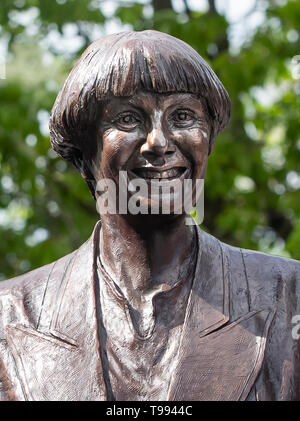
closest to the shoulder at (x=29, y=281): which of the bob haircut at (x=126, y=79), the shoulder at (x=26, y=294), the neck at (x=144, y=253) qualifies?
the shoulder at (x=26, y=294)

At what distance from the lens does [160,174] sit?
10.9ft

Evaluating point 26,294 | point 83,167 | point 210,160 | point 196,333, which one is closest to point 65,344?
point 26,294

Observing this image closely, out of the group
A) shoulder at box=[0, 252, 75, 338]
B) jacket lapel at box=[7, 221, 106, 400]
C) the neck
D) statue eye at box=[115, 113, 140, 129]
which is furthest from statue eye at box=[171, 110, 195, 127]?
shoulder at box=[0, 252, 75, 338]

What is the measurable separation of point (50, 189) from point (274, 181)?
6.77 ft

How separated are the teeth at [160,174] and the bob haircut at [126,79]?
22cm

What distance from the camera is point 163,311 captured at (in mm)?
3447

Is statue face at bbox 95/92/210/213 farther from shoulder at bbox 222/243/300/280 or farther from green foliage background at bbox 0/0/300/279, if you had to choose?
green foliage background at bbox 0/0/300/279

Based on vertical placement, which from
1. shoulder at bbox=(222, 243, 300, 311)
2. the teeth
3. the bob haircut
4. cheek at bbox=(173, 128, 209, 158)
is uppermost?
the bob haircut

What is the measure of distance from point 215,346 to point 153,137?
71cm

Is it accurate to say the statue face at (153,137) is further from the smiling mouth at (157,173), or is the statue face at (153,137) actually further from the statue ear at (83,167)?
the statue ear at (83,167)

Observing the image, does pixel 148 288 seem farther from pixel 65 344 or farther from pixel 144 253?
pixel 65 344

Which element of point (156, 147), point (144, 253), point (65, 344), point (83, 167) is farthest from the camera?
point (83, 167)

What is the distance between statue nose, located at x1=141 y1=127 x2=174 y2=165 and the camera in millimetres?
3275

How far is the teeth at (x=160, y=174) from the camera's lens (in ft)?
10.9
